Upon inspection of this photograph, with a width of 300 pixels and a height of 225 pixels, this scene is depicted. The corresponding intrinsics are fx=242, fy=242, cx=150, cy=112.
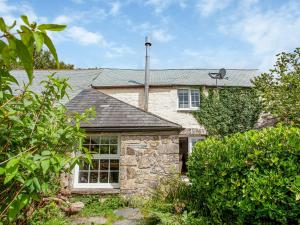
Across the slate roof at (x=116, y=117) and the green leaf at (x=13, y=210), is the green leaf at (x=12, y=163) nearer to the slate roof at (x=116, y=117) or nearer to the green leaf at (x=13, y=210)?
the green leaf at (x=13, y=210)

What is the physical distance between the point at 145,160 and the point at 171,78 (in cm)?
1053

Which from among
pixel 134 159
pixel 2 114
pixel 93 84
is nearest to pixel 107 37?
pixel 134 159

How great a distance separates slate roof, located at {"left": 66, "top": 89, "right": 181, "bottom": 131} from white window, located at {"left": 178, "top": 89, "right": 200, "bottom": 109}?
695 centimetres

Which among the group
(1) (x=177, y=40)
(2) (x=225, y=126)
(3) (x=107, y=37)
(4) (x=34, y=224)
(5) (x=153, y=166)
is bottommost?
(4) (x=34, y=224)

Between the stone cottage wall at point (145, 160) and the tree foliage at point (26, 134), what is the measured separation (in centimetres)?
626

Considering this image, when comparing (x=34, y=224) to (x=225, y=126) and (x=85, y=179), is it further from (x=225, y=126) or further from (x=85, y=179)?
(x=225, y=126)

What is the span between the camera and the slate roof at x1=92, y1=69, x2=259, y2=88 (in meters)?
16.9

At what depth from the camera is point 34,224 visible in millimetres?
5188

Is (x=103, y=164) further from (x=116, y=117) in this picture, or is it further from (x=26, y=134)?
(x=26, y=134)

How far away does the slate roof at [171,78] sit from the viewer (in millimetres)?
16906

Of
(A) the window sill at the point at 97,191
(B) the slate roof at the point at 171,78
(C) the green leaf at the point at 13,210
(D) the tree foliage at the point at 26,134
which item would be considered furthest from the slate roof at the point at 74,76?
(C) the green leaf at the point at 13,210

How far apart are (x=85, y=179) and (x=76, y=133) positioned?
25.8 ft

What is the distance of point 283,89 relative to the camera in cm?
1395

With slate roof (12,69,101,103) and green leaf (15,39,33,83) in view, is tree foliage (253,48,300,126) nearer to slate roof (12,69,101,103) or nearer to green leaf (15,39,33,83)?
slate roof (12,69,101,103)
